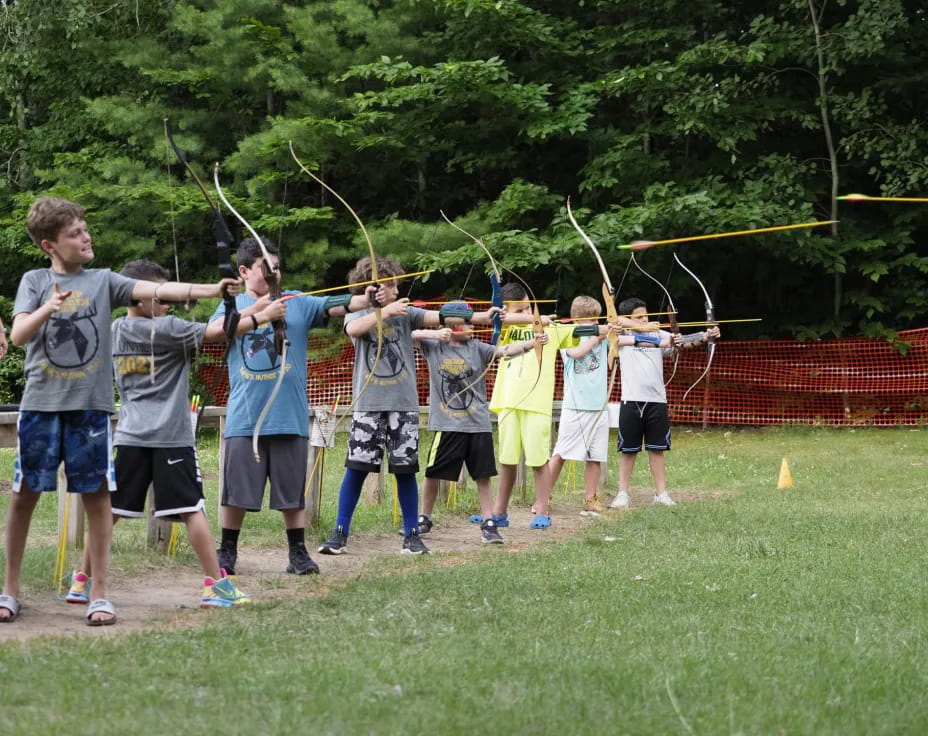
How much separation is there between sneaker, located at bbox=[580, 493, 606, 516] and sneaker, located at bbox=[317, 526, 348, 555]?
2833 millimetres

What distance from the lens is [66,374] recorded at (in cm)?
506

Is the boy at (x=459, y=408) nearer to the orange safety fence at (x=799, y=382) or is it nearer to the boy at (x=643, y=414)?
the boy at (x=643, y=414)

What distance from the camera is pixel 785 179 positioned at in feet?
59.7

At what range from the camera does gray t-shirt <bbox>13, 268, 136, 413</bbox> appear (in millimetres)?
5043

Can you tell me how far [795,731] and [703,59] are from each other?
54.1 ft

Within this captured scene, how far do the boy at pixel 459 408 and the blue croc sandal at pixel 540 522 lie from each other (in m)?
0.75

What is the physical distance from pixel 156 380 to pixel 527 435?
12.4 feet

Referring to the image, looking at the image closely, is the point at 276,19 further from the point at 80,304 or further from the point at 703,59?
the point at 80,304

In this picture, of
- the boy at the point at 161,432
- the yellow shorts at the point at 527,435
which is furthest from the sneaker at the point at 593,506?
the boy at the point at 161,432

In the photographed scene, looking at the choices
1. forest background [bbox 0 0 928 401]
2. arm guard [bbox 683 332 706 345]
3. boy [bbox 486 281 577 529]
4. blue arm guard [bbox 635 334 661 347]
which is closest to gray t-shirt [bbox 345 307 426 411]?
boy [bbox 486 281 577 529]

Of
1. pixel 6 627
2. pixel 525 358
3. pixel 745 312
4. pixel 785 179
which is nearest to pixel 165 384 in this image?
pixel 6 627

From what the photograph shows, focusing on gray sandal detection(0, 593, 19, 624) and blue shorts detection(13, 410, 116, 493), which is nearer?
blue shorts detection(13, 410, 116, 493)

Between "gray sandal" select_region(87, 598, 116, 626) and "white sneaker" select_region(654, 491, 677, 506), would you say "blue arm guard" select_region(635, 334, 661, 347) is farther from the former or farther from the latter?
"gray sandal" select_region(87, 598, 116, 626)

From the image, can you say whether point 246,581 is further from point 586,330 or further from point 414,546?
point 586,330
